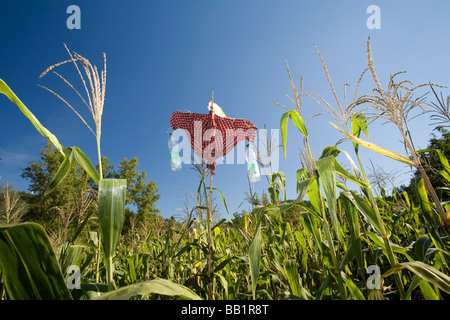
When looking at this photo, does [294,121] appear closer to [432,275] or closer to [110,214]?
[432,275]

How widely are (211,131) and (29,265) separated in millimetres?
1417

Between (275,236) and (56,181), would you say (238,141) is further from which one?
(56,181)

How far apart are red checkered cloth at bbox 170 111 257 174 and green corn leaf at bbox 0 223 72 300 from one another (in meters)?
1.22

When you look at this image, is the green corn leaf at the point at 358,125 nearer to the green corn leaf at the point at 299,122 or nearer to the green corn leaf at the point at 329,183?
the green corn leaf at the point at 299,122

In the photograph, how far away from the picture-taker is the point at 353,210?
1023 millimetres

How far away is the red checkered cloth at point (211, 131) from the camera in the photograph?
179 cm

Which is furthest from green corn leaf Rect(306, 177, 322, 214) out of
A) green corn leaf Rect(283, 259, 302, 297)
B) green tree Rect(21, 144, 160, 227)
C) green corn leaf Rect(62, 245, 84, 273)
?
green tree Rect(21, 144, 160, 227)

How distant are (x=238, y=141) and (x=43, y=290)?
1.64 meters

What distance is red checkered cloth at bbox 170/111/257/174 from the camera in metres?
1.79

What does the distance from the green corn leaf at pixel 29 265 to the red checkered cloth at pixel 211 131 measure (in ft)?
4.01

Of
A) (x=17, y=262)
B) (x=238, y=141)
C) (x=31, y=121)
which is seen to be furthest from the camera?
(x=238, y=141)
